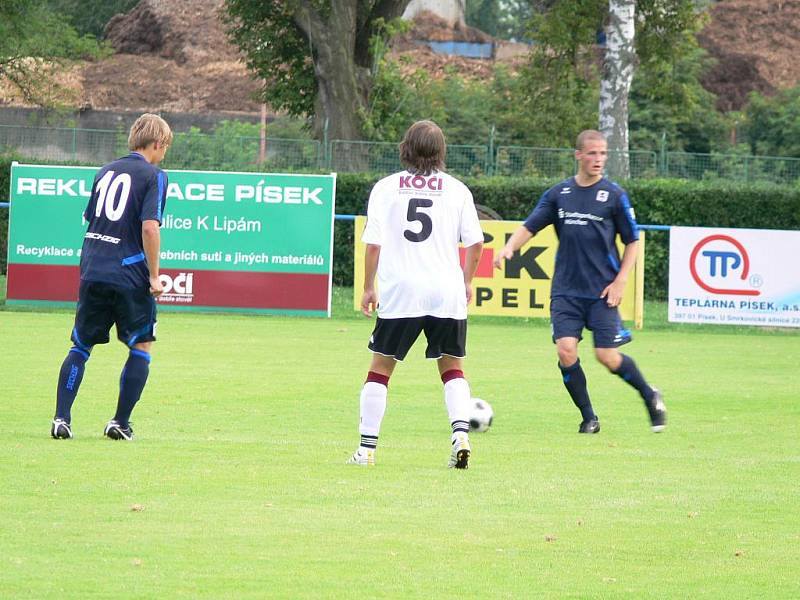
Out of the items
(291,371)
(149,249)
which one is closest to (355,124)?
(291,371)

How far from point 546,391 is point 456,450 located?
5.48m

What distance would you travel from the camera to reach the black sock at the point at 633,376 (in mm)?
10453

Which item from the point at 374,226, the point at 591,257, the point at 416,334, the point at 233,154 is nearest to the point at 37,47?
the point at 233,154

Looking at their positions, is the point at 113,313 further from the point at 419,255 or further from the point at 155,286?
the point at 419,255

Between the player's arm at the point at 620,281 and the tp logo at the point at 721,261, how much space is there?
37.3ft

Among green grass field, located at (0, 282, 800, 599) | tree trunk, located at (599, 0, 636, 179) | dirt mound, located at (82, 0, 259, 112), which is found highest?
dirt mound, located at (82, 0, 259, 112)

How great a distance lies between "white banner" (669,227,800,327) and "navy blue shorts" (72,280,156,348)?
13.4 meters

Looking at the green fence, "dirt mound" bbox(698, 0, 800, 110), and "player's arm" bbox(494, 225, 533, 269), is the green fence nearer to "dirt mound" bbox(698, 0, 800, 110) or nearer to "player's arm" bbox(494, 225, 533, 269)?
"player's arm" bbox(494, 225, 533, 269)

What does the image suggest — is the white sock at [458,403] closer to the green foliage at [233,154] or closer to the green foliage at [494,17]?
the green foliage at [233,154]

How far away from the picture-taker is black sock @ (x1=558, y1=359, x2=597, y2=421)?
35.0ft

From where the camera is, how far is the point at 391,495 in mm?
7512

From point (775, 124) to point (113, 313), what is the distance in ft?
158

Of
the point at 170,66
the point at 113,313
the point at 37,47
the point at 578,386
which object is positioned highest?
the point at 170,66

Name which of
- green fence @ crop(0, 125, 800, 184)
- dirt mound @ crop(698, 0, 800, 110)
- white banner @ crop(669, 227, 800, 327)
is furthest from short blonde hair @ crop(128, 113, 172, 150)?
dirt mound @ crop(698, 0, 800, 110)
